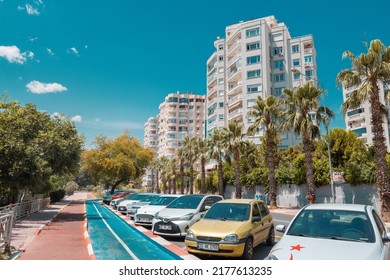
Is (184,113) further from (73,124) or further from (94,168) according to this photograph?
(73,124)

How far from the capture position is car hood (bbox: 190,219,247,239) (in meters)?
7.87

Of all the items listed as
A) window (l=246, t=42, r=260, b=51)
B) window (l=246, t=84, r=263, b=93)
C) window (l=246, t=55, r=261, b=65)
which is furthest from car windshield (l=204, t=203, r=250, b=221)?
window (l=246, t=42, r=260, b=51)

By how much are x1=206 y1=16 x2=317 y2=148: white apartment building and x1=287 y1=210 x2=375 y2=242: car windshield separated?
46.2m

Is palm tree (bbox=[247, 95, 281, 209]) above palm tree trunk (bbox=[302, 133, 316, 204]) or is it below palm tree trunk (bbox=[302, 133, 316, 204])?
above

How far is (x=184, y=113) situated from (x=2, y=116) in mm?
90791

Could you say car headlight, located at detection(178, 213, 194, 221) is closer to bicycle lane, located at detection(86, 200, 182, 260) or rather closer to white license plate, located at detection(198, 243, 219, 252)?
bicycle lane, located at detection(86, 200, 182, 260)

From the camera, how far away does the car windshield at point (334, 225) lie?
18.5 feet

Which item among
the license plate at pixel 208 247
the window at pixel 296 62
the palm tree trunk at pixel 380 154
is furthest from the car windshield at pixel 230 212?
the window at pixel 296 62

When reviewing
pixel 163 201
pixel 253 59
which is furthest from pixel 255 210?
pixel 253 59

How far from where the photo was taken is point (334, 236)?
18.7 feet

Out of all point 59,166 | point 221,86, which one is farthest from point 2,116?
point 221,86

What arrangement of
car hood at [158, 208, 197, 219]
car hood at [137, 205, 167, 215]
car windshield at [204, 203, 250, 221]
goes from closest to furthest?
car windshield at [204, 203, 250, 221] → car hood at [158, 208, 197, 219] → car hood at [137, 205, 167, 215]

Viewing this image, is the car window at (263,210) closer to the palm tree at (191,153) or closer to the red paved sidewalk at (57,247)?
the red paved sidewalk at (57,247)

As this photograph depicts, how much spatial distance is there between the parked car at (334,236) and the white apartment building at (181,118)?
97231 mm
